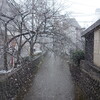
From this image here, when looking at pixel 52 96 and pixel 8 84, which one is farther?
pixel 52 96

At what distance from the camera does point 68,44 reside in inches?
422

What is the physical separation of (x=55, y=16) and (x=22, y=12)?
2091 millimetres

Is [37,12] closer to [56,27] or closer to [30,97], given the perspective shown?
[56,27]

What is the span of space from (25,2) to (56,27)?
2445 mm

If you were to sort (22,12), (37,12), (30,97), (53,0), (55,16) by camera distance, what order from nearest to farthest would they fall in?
1. (30,97)
2. (37,12)
3. (22,12)
4. (55,16)
5. (53,0)

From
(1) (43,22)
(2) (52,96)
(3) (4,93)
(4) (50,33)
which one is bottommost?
(2) (52,96)

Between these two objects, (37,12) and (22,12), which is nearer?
(37,12)

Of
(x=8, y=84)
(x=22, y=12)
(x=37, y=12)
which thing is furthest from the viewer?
(x=22, y=12)

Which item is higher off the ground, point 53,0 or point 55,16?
point 53,0

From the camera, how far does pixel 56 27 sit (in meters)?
11.0

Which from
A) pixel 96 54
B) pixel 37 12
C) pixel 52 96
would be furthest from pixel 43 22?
pixel 52 96

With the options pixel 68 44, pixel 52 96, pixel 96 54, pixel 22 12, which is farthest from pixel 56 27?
pixel 52 96

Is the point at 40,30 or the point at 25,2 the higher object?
the point at 25,2

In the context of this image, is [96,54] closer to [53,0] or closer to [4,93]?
[53,0]
